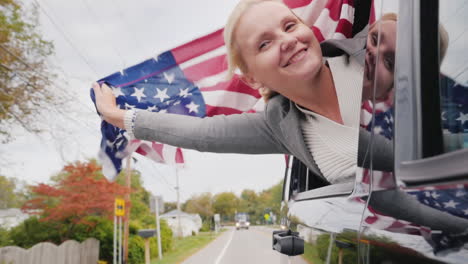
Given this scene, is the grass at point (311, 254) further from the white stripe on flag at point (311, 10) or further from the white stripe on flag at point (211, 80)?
the white stripe on flag at point (211, 80)

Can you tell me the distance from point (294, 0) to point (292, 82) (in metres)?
0.73

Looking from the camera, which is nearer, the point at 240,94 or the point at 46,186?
the point at 240,94

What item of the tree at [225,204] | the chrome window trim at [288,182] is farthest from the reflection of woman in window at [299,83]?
the tree at [225,204]

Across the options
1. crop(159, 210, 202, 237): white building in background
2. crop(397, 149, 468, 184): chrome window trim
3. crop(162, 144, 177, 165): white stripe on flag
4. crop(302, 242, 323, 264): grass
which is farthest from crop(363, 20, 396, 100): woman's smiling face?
crop(159, 210, 202, 237): white building in background

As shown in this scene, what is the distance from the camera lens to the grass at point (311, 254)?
165cm

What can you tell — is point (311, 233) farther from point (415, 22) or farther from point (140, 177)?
point (140, 177)

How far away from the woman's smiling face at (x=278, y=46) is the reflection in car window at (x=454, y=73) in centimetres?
107

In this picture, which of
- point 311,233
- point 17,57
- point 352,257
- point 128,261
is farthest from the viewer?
point 128,261

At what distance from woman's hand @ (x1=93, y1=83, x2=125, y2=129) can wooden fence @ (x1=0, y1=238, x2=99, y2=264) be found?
976 cm

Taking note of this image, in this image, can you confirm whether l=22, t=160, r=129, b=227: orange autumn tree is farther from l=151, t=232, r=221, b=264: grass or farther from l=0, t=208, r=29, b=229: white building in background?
l=151, t=232, r=221, b=264: grass

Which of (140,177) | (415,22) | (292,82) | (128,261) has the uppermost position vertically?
(140,177)

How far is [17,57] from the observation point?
10.6 m

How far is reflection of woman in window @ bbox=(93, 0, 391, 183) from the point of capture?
73.7 inches

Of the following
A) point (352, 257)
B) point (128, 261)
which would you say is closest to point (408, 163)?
point (352, 257)
